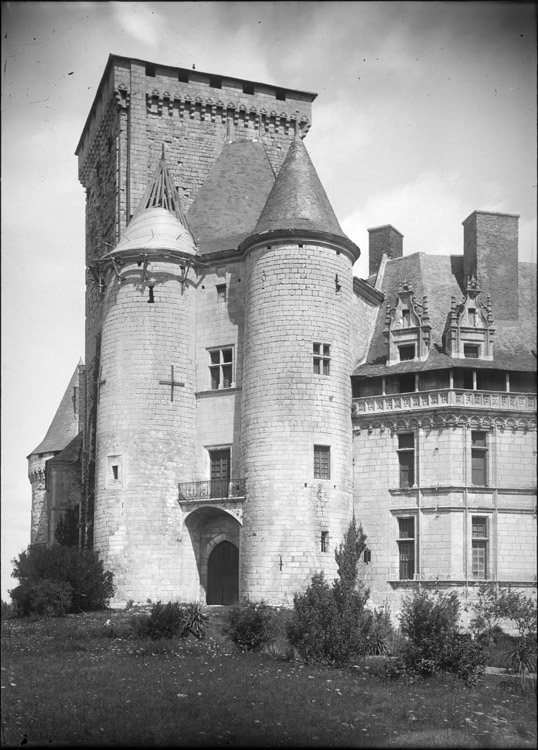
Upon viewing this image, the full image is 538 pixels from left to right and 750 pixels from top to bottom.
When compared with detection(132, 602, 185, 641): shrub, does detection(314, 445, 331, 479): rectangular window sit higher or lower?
higher

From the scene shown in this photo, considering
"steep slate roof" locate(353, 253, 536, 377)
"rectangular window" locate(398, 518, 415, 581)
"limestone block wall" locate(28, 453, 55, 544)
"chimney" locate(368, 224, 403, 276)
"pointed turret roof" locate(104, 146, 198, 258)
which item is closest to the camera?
"rectangular window" locate(398, 518, 415, 581)

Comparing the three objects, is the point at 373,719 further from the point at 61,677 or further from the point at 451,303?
the point at 451,303

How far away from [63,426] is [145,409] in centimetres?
2191

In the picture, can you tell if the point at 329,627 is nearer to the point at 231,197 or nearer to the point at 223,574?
the point at 223,574

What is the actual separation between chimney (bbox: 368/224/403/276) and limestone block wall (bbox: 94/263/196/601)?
10.5m

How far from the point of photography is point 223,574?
3975cm

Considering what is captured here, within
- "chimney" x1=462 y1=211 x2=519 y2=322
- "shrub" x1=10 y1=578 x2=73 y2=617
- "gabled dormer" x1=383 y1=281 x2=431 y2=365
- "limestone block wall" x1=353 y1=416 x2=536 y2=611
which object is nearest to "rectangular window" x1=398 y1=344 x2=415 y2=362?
"gabled dormer" x1=383 y1=281 x2=431 y2=365

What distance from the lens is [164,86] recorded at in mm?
46812

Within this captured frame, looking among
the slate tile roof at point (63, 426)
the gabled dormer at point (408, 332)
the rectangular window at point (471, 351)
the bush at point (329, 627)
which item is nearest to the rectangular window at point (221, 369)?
the gabled dormer at point (408, 332)

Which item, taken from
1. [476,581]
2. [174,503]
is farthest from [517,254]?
[174,503]

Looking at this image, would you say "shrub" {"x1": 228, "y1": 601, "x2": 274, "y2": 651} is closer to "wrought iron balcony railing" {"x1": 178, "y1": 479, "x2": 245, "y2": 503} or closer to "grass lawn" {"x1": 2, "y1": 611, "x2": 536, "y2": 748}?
"grass lawn" {"x1": 2, "y1": 611, "x2": 536, "y2": 748}

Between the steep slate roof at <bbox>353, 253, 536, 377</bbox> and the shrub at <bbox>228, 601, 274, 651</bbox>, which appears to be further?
the steep slate roof at <bbox>353, 253, 536, 377</bbox>

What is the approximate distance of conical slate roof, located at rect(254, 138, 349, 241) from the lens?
3866 centimetres

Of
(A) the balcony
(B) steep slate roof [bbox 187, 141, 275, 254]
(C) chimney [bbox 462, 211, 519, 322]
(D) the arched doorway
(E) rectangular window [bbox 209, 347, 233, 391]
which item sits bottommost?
(D) the arched doorway
